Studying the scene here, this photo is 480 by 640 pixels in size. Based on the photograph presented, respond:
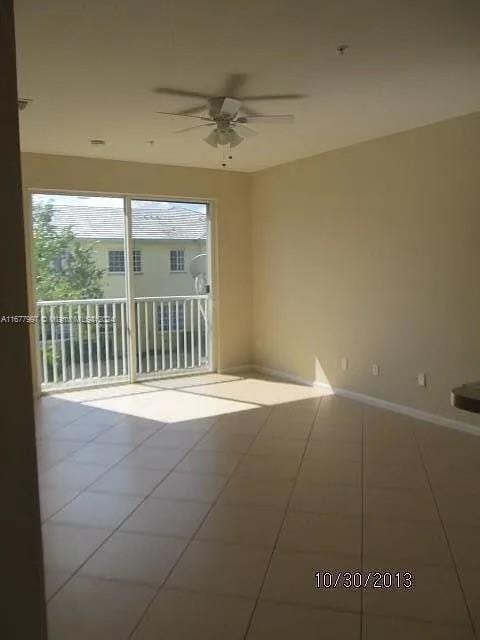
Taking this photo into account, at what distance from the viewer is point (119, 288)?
586 cm

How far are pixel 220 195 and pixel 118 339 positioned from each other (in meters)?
2.09

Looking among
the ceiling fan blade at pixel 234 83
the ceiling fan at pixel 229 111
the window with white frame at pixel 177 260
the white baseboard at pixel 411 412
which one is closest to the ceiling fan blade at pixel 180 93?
the ceiling fan at pixel 229 111

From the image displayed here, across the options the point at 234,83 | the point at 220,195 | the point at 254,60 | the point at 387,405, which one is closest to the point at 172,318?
the point at 220,195

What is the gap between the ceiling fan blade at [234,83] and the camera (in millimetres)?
3029

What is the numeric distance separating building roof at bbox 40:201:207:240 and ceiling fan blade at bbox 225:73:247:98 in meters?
2.71

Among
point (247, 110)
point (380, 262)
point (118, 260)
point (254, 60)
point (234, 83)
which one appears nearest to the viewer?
point (254, 60)

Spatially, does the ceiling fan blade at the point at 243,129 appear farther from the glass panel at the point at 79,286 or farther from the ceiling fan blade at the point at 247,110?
the glass panel at the point at 79,286

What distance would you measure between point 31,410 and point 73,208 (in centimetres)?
459

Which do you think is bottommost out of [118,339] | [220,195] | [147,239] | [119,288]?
[118,339]

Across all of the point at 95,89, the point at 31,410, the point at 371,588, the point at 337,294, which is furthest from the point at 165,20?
the point at 337,294

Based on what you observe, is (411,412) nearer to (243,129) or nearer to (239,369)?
(239,369)

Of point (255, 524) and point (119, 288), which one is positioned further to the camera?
point (119, 288)

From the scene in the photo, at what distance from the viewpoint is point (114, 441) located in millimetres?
3988

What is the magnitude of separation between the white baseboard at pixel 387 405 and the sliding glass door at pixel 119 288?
44.1 inches
